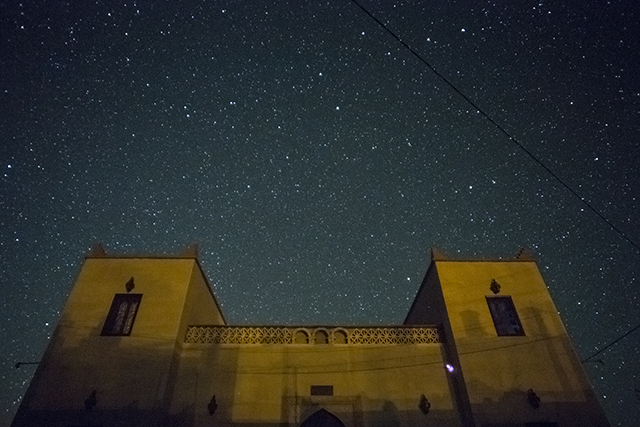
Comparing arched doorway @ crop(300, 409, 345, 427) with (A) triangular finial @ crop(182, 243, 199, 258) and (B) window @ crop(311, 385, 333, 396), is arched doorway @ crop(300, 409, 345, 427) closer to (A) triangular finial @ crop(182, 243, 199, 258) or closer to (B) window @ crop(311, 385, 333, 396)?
(B) window @ crop(311, 385, 333, 396)

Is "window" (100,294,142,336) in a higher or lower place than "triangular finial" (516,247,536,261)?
lower

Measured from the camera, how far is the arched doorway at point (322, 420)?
11854mm

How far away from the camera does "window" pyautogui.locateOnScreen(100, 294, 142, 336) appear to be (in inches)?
488

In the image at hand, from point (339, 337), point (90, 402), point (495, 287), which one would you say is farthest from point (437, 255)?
point (90, 402)

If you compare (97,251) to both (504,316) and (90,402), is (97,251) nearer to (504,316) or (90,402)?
(90,402)

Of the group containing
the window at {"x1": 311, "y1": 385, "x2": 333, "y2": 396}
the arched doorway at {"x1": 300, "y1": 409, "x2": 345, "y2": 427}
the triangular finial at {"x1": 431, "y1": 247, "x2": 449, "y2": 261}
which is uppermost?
the triangular finial at {"x1": 431, "y1": 247, "x2": 449, "y2": 261}

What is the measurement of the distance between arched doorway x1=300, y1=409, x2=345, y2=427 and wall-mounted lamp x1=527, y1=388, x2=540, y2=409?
5.56 metres

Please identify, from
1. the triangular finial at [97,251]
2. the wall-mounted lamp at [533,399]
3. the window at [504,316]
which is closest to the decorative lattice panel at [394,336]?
the window at [504,316]

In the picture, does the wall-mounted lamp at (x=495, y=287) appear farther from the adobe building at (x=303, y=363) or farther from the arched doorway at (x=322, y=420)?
the arched doorway at (x=322, y=420)

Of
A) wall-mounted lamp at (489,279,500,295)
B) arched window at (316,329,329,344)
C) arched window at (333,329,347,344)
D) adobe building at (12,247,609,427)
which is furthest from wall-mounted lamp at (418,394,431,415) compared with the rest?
wall-mounted lamp at (489,279,500,295)

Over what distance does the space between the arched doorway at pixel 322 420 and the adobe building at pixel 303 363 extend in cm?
4

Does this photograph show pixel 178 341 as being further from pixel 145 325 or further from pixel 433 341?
pixel 433 341

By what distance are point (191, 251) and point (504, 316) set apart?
36.3 feet

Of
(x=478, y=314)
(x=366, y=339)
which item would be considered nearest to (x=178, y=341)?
(x=366, y=339)
